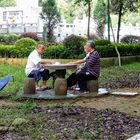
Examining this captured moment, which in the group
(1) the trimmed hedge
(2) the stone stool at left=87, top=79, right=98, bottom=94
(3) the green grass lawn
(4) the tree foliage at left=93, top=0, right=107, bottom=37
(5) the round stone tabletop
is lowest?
(3) the green grass lawn

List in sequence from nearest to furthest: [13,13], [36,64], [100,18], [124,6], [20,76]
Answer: [36,64], [20,76], [124,6], [100,18], [13,13]

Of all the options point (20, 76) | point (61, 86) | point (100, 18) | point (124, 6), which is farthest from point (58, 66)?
point (100, 18)

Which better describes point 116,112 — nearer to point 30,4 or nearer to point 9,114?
point 9,114

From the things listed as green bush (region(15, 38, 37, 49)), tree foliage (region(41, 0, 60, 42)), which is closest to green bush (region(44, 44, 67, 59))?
green bush (region(15, 38, 37, 49))

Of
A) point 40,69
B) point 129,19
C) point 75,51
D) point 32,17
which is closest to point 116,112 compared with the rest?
point 40,69

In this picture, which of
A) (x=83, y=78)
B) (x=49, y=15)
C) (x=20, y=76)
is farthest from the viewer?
(x=49, y=15)

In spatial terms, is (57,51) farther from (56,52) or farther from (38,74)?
(38,74)

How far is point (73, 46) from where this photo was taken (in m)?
18.5

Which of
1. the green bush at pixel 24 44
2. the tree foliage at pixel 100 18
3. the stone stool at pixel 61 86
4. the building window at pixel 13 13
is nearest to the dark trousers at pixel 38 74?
the stone stool at pixel 61 86

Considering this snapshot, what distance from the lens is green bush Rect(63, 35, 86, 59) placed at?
1842cm

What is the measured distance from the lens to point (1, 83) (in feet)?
33.9

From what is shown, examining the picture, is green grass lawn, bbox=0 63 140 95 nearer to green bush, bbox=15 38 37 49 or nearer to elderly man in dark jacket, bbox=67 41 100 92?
elderly man in dark jacket, bbox=67 41 100 92

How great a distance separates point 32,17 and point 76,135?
44883 millimetres

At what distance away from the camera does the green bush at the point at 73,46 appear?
18.4 meters
